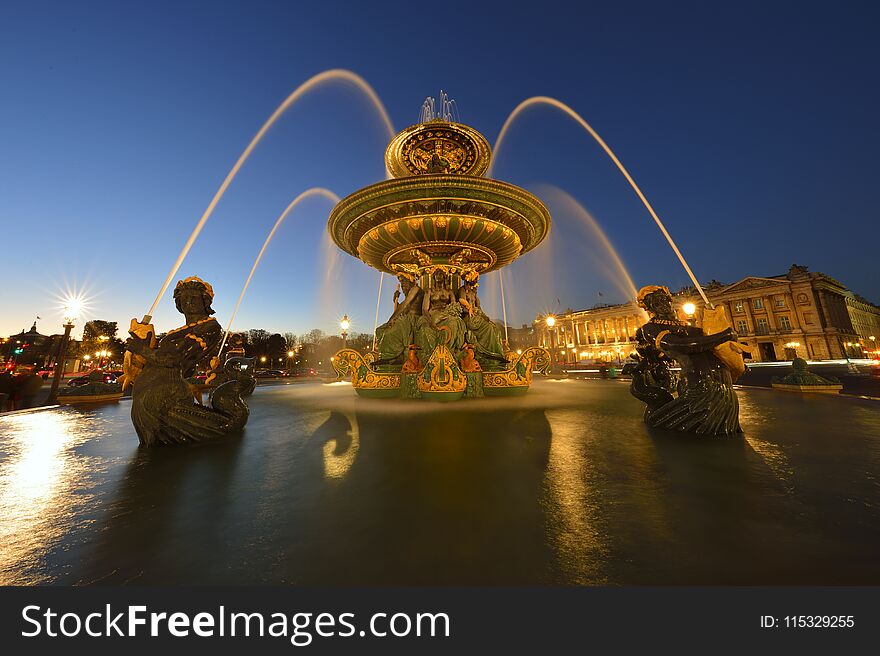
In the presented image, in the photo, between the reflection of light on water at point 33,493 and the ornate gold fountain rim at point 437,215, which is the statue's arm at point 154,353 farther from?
the ornate gold fountain rim at point 437,215

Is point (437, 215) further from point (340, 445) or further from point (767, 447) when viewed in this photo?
point (767, 447)

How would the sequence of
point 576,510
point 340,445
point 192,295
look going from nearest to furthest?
point 576,510 → point 340,445 → point 192,295

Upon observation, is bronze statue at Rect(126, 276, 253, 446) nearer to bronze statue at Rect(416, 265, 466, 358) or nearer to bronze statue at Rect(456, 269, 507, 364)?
bronze statue at Rect(416, 265, 466, 358)

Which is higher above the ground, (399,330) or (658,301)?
(399,330)

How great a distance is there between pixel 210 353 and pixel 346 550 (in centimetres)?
401

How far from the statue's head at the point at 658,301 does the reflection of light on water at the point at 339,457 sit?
14.2ft

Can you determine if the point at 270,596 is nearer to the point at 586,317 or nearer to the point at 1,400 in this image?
the point at 1,400

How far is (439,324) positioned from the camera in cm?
866

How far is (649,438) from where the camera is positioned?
3.87 metres

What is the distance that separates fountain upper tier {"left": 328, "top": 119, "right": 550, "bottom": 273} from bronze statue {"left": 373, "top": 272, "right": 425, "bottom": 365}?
Answer: 47.0 inches

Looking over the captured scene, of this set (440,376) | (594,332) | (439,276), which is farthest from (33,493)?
(594,332)

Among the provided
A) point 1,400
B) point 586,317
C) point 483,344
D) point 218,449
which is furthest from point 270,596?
point 586,317

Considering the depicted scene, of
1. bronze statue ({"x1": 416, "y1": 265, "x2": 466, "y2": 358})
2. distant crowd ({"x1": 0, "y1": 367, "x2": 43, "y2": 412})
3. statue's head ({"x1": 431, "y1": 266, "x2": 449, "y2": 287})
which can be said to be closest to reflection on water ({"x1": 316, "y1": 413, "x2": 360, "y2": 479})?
bronze statue ({"x1": 416, "y1": 265, "x2": 466, "y2": 358})

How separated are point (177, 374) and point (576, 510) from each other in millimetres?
4823
